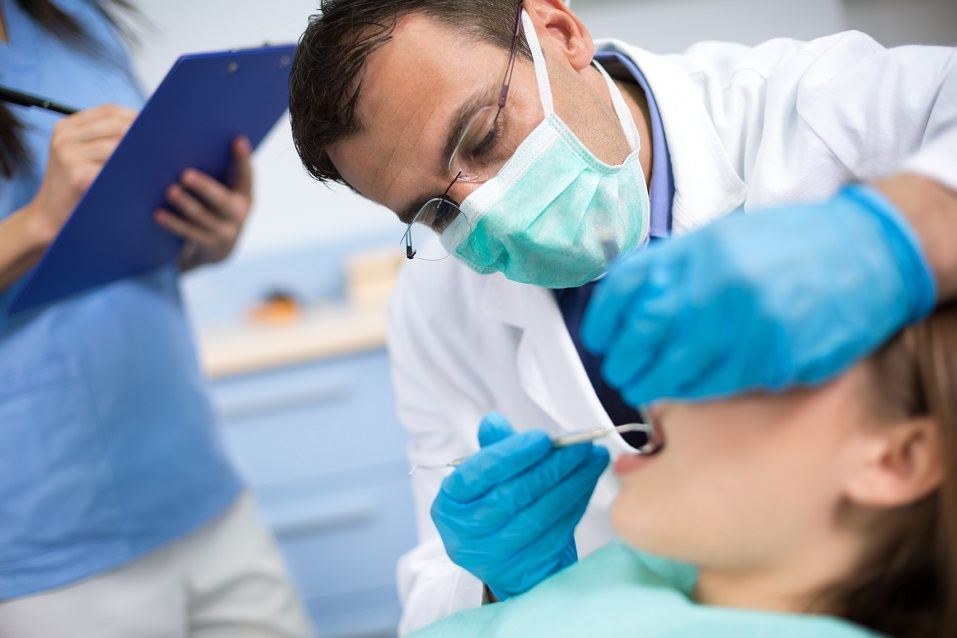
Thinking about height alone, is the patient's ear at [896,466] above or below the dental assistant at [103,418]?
above

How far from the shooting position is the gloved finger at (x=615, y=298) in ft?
2.10

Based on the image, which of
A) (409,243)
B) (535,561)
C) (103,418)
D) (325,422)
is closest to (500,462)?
(535,561)

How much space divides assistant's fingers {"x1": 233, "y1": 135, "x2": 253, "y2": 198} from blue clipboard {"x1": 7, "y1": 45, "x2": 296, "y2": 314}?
0.01m

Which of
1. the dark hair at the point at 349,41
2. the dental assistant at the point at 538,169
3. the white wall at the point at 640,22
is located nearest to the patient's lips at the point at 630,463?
the dental assistant at the point at 538,169

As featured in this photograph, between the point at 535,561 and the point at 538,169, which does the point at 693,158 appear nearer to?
the point at 538,169

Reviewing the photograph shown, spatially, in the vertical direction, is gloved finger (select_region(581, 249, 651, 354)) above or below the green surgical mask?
above

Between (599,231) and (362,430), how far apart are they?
1.41 m

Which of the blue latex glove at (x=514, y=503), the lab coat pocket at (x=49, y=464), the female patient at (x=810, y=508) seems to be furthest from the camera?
the lab coat pocket at (x=49, y=464)

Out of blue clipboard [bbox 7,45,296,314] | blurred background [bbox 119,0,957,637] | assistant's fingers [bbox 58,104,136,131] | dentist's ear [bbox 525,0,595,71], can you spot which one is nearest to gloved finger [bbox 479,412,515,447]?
dentist's ear [bbox 525,0,595,71]

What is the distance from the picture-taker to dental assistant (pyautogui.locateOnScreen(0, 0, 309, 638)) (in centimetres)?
123

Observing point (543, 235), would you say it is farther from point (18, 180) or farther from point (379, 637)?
point (379, 637)

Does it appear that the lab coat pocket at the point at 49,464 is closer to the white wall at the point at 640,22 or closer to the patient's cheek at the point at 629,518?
the white wall at the point at 640,22

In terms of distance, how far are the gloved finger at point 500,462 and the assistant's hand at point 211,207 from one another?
0.72 m

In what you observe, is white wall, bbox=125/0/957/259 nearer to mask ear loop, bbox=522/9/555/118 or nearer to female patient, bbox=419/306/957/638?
mask ear loop, bbox=522/9/555/118
